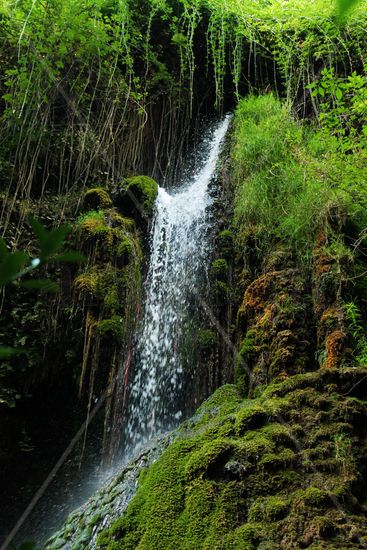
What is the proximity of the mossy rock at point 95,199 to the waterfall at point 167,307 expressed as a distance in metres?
0.65

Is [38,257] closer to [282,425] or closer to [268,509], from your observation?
[268,509]

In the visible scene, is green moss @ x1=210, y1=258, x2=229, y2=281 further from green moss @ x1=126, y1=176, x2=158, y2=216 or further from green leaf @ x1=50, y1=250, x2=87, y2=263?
green leaf @ x1=50, y1=250, x2=87, y2=263

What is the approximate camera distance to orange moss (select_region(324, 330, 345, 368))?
282cm

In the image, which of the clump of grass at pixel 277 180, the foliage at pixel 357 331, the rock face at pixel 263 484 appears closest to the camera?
the rock face at pixel 263 484

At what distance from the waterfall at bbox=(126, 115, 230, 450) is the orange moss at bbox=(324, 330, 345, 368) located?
199 centimetres

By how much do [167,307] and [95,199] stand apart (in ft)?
6.03

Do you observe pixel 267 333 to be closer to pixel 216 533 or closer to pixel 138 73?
pixel 216 533

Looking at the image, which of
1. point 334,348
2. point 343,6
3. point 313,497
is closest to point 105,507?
point 313,497

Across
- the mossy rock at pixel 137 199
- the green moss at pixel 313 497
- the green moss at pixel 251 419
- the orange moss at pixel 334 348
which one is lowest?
the green moss at pixel 313 497

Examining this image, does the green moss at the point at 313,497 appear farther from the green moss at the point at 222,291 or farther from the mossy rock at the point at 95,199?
the mossy rock at the point at 95,199

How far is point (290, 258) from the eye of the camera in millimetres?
3850

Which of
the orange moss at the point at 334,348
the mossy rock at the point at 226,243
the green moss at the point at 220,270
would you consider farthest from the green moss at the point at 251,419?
the mossy rock at the point at 226,243

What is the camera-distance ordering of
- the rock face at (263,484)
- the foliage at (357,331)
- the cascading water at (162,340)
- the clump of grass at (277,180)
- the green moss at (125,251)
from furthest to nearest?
the green moss at (125,251), the cascading water at (162,340), the clump of grass at (277,180), the foliage at (357,331), the rock face at (263,484)

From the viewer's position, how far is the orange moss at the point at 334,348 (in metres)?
2.82
